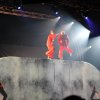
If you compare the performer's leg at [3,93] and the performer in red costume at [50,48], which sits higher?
the performer in red costume at [50,48]

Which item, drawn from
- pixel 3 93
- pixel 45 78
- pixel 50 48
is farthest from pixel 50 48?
pixel 3 93

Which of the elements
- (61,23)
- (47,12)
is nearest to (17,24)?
(47,12)

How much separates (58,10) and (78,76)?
7.20 metres

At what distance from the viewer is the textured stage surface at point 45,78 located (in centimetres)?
844

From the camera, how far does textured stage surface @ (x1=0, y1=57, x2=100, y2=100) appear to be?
27.7 ft

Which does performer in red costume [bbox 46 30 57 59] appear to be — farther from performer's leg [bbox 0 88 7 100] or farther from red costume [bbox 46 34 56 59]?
performer's leg [bbox 0 88 7 100]

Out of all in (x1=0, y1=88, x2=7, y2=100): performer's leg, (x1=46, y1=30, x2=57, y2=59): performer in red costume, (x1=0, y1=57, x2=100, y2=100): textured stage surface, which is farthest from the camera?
(x1=46, y1=30, x2=57, y2=59): performer in red costume

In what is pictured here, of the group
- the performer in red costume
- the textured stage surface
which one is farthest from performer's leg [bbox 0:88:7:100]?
the performer in red costume

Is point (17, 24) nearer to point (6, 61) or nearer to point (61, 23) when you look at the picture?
→ point (61, 23)

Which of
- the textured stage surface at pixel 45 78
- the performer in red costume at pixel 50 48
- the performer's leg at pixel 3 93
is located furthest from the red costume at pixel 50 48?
the performer's leg at pixel 3 93

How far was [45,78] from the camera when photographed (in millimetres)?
9117

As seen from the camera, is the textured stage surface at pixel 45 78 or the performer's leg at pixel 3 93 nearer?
the performer's leg at pixel 3 93

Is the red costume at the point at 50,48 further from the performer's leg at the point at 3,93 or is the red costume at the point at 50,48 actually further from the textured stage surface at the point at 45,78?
the performer's leg at the point at 3,93

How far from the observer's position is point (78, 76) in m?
9.91
